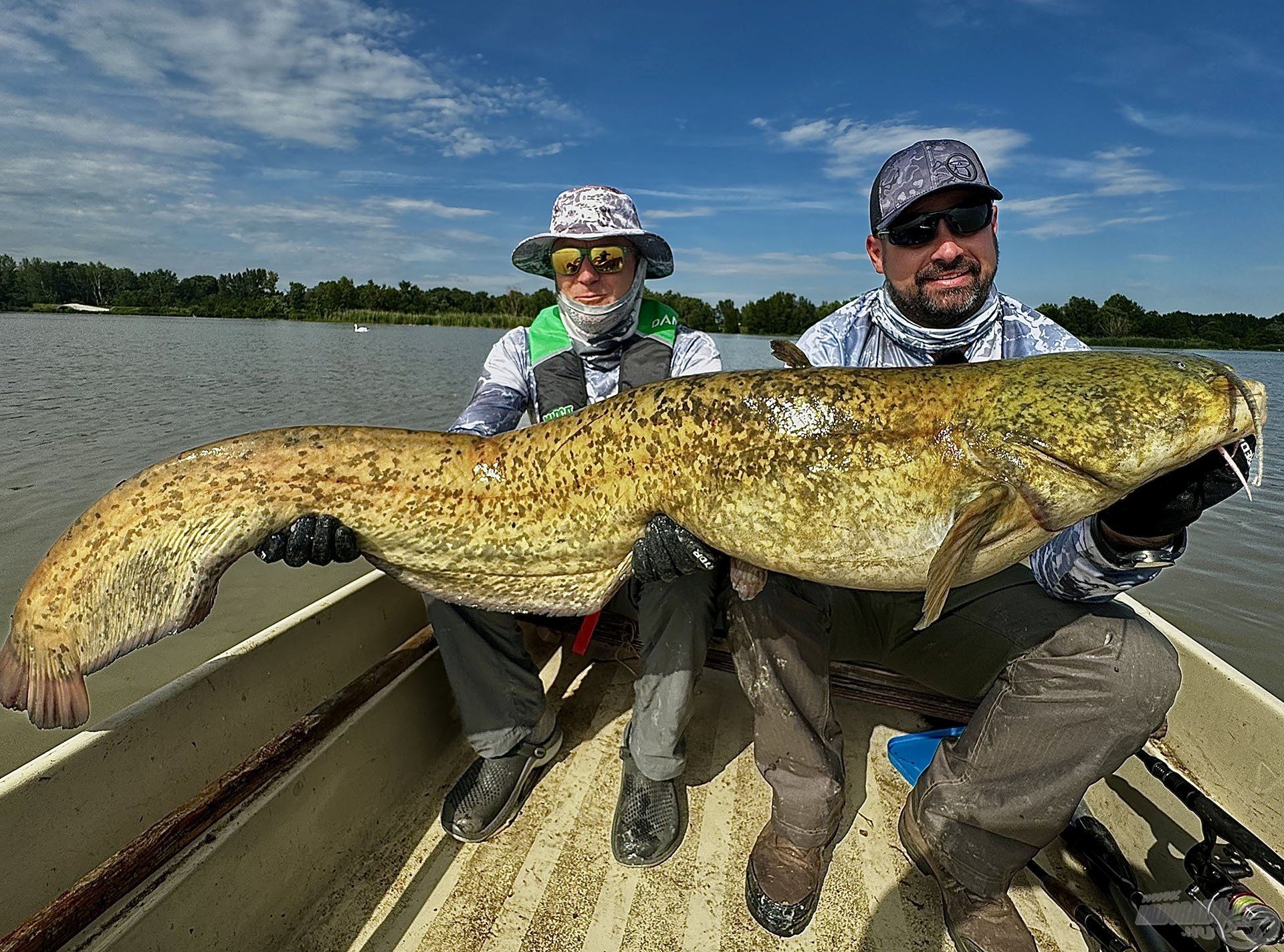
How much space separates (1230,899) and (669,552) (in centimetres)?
203

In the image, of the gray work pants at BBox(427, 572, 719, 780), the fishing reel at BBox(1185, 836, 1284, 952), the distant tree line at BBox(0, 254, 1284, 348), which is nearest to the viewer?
the fishing reel at BBox(1185, 836, 1284, 952)

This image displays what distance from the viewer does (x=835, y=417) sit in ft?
7.47

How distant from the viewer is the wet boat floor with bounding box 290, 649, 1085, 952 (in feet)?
8.18

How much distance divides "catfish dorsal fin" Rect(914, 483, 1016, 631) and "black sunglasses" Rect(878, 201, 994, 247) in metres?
1.48

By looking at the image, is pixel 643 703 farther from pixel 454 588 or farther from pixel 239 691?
pixel 239 691

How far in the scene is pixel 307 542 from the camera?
2365 mm

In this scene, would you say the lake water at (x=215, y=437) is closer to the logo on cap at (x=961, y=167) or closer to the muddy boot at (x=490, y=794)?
the muddy boot at (x=490, y=794)

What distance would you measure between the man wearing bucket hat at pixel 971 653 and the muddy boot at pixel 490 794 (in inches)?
41.6

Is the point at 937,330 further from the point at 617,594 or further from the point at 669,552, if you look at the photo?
the point at 617,594

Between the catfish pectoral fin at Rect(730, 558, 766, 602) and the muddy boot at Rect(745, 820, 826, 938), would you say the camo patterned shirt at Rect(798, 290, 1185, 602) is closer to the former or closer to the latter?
the catfish pectoral fin at Rect(730, 558, 766, 602)

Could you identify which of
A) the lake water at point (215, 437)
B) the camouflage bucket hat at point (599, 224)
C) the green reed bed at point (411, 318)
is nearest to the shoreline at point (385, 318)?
the green reed bed at point (411, 318)

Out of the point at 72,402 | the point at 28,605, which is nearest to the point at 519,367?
the point at 28,605

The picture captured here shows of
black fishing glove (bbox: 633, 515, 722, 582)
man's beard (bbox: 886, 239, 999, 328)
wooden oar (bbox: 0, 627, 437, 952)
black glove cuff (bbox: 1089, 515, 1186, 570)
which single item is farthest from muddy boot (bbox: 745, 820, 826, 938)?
man's beard (bbox: 886, 239, 999, 328)

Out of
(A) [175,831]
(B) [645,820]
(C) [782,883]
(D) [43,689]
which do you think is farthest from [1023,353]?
(D) [43,689]
